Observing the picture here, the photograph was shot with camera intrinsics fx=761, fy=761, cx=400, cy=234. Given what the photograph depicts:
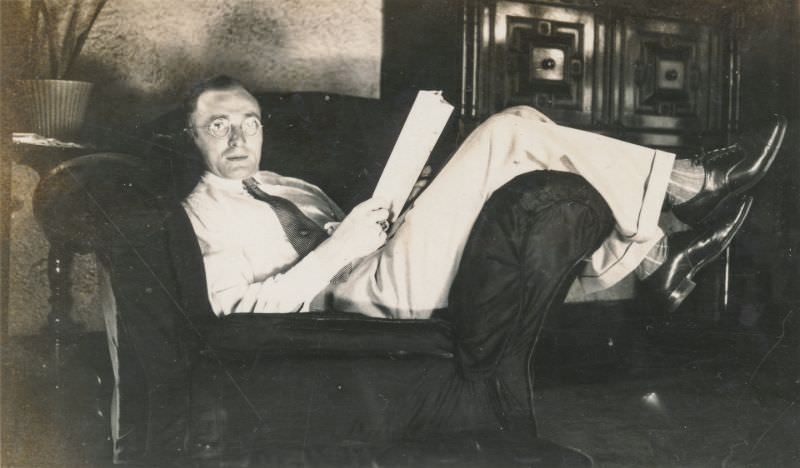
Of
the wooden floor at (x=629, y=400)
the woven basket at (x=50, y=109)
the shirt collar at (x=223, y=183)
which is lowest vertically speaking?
the wooden floor at (x=629, y=400)

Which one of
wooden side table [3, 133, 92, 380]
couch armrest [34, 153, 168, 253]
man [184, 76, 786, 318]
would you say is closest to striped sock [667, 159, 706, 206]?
man [184, 76, 786, 318]

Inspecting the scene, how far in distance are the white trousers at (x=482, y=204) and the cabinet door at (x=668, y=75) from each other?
447mm

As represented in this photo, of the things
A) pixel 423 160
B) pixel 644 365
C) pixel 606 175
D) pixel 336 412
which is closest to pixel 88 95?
pixel 423 160

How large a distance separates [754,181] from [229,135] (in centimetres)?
132

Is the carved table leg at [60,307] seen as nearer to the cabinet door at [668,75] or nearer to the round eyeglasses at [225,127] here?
the round eyeglasses at [225,127]

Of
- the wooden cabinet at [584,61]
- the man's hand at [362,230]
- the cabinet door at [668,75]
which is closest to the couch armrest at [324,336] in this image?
the man's hand at [362,230]

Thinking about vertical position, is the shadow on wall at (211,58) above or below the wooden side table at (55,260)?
above

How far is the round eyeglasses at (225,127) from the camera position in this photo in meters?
1.71

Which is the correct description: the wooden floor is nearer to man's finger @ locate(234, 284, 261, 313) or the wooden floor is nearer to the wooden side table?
the wooden side table

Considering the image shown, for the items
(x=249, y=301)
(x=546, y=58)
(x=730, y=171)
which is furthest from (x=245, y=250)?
(x=730, y=171)

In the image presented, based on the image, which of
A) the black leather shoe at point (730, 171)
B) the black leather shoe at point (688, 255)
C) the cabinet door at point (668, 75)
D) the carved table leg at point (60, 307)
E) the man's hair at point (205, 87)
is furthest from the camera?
the cabinet door at point (668, 75)

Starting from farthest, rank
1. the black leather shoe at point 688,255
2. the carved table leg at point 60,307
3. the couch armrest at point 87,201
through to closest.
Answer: the black leather shoe at point 688,255 → the carved table leg at point 60,307 → the couch armrest at point 87,201

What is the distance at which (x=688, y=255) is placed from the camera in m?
1.97

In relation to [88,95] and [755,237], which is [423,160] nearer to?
[88,95]
